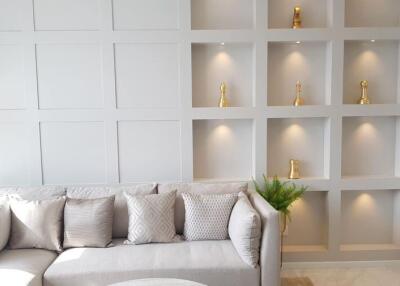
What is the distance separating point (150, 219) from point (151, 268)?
1.49 ft

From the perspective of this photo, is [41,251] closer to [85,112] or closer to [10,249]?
[10,249]

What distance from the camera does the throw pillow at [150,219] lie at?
2.83 meters

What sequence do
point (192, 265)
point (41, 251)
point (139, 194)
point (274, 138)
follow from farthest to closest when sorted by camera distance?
1. point (274, 138)
2. point (139, 194)
3. point (41, 251)
4. point (192, 265)

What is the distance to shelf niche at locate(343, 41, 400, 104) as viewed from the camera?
352 cm

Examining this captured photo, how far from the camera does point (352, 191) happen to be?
3.62 m

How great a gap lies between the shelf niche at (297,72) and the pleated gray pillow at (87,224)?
189 centimetres

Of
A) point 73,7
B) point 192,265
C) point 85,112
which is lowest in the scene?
point 192,265

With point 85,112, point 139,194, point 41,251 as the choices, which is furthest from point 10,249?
point 85,112

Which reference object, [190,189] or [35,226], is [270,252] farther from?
[35,226]

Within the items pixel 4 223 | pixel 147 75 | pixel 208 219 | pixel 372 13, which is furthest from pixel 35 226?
pixel 372 13

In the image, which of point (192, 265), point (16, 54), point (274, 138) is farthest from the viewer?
point (274, 138)

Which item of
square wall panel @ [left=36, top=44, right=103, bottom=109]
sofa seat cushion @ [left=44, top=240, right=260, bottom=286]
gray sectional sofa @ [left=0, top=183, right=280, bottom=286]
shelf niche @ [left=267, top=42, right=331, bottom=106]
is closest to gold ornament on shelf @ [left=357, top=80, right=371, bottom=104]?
shelf niche @ [left=267, top=42, right=331, bottom=106]

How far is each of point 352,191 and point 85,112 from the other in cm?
272

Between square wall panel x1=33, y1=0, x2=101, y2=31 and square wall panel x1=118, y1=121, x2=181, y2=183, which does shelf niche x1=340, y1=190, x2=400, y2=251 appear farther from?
square wall panel x1=33, y1=0, x2=101, y2=31
